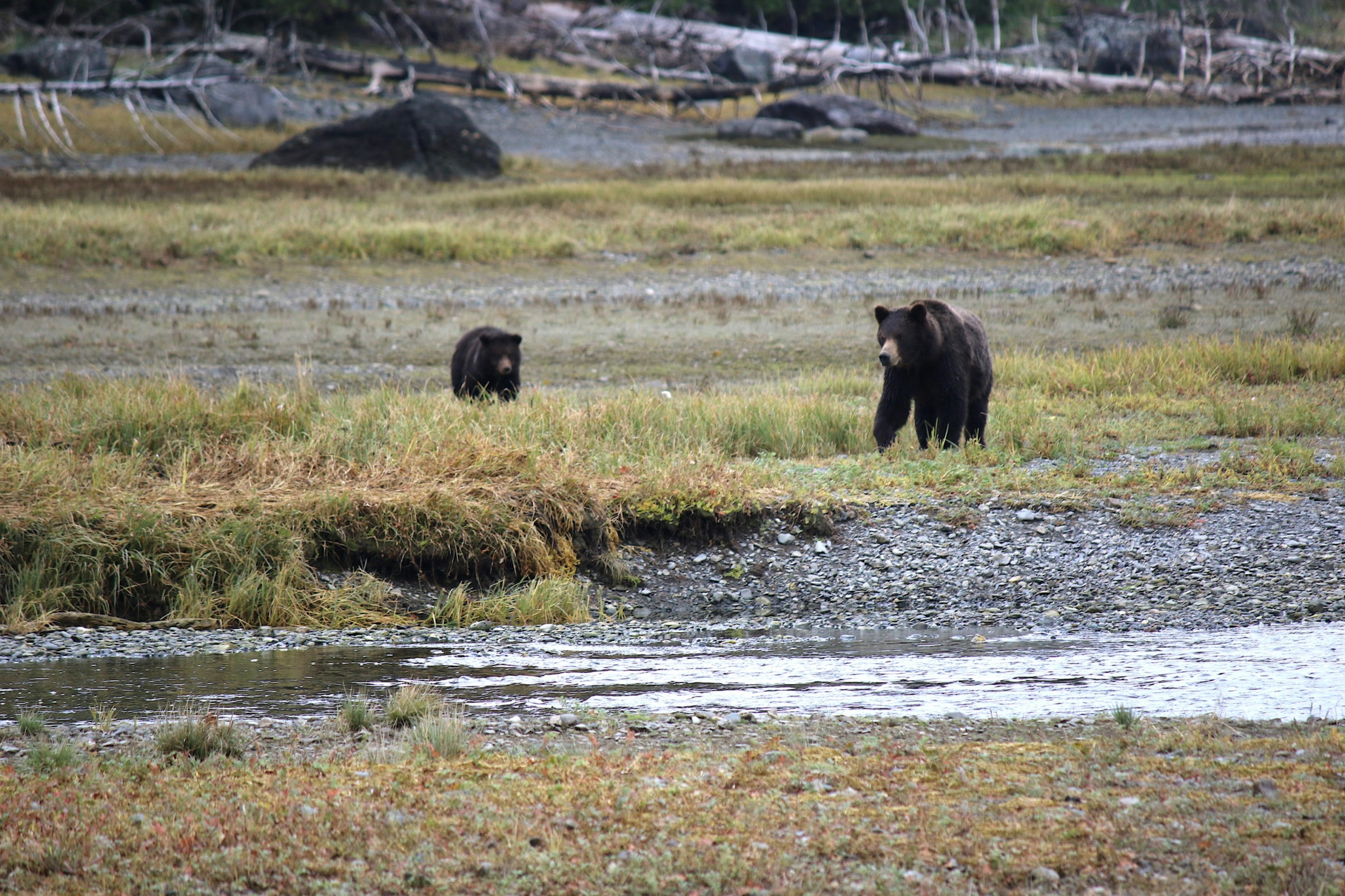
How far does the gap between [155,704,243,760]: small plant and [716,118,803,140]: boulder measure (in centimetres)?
4843

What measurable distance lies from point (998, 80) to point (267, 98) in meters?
37.7

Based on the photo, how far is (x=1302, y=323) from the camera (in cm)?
1858

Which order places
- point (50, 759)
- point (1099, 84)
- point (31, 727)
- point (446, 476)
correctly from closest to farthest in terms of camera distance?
point (50, 759)
point (31, 727)
point (446, 476)
point (1099, 84)

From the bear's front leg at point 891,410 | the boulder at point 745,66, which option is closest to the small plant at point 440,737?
the bear's front leg at point 891,410

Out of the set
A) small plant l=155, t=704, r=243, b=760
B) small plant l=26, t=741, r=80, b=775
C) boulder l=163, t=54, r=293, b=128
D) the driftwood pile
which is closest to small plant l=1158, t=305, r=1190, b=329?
small plant l=155, t=704, r=243, b=760

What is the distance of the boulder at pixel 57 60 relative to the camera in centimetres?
4575

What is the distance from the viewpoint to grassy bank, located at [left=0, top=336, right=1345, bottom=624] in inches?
343

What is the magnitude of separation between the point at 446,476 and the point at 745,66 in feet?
187

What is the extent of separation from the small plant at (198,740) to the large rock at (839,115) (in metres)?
52.5

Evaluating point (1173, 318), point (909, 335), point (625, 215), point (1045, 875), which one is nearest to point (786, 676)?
point (1045, 875)

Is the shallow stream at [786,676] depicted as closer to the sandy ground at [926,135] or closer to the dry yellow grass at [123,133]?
the sandy ground at [926,135]

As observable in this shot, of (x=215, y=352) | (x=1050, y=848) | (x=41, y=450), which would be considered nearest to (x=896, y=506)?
(x=1050, y=848)

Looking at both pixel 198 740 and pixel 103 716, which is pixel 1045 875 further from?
pixel 103 716

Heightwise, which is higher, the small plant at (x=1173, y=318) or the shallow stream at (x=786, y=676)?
the small plant at (x=1173, y=318)
